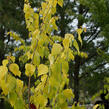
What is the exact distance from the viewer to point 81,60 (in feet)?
27.7

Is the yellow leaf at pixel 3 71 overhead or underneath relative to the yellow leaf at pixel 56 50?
underneath

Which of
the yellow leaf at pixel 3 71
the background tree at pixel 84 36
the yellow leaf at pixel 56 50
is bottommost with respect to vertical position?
the yellow leaf at pixel 3 71

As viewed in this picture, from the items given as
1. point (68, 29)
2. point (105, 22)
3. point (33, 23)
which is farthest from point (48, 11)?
point (68, 29)

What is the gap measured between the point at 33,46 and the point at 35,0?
552cm

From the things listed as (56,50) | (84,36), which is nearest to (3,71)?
(56,50)

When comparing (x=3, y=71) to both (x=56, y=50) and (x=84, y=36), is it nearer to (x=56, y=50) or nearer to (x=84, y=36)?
(x=56, y=50)

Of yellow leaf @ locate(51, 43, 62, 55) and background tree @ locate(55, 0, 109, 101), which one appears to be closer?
yellow leaf @ locate(51, 43, 62, 55)

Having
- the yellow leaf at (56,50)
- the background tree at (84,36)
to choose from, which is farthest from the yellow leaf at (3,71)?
the background tree at (84,36)

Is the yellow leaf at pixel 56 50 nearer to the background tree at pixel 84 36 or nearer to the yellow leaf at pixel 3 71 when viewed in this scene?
the yellow leaf at pixel 3 71

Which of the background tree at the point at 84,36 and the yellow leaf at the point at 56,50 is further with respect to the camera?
the background tree at the point at 84,36

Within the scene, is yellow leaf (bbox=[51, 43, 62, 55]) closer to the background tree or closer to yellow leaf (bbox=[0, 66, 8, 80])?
yellow leaf (bbox=[0, 66, 8, 80])

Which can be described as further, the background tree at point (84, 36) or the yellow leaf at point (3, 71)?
the background tree at point (84, 36)

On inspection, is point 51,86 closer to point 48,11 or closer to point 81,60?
point 48,11

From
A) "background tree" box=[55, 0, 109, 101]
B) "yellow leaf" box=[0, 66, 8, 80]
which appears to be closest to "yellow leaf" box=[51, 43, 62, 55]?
"yellow leaf" box=[0, 66, 8, 80]
